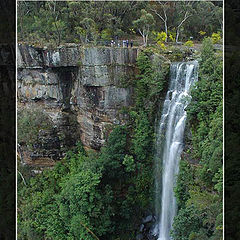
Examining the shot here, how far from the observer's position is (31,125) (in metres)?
8.19

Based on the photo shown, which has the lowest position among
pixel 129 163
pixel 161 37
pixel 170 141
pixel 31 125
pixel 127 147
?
pixel 129 163

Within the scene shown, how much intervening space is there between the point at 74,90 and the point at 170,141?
10.2 feet

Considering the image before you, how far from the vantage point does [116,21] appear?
8.36 meters

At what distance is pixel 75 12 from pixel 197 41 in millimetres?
3578

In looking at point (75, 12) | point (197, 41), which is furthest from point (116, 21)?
point (197, 41)

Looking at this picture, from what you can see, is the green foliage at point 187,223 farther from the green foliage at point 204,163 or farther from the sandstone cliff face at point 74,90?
the sandstone cliff face at point 74,90

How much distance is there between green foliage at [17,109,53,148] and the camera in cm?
810

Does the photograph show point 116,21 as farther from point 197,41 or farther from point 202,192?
point 202,192

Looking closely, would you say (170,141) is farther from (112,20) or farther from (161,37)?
(112,20)

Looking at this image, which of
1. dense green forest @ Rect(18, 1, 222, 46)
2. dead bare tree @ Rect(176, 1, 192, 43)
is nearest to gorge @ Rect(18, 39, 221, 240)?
dense green forest @ Rect(18, 1, 222, 46)

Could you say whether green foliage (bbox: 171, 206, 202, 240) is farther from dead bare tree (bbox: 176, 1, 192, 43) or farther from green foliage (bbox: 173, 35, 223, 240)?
dead bare tree (bbox: 176, 1, 192, 43)

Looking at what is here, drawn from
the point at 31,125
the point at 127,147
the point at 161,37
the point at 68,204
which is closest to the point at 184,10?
the point at 161,37

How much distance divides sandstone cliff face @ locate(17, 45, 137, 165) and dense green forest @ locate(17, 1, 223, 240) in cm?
28

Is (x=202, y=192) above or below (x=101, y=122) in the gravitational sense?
below
